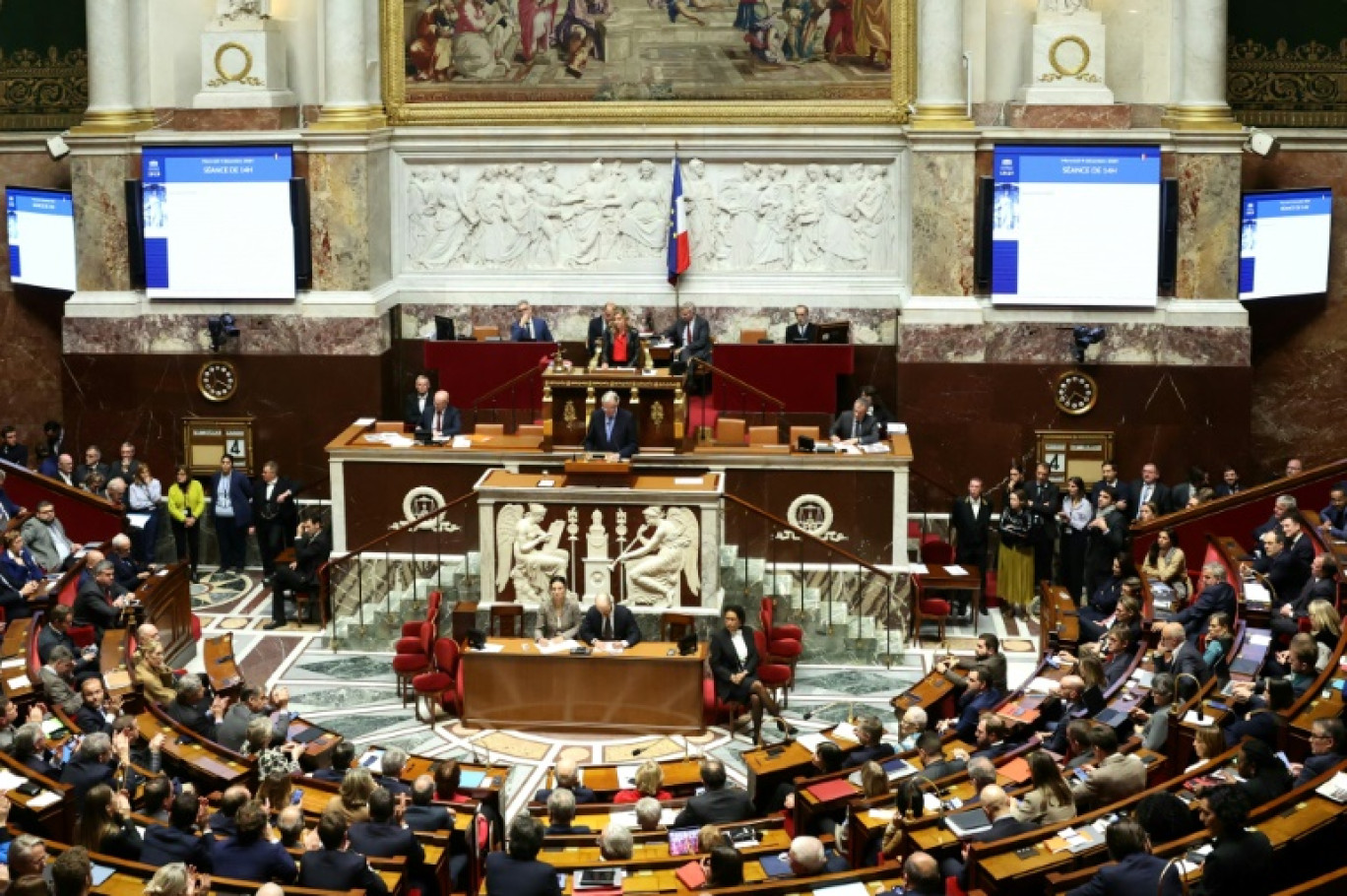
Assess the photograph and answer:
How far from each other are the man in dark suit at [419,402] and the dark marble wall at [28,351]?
5.88 meters

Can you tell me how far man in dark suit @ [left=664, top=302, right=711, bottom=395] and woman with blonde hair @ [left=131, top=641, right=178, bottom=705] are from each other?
7910 millimetres

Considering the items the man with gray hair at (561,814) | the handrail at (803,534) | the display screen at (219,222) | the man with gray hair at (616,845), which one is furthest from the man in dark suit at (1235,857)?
the display screen at (219,222)

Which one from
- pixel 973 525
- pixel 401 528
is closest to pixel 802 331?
pixel 973 525

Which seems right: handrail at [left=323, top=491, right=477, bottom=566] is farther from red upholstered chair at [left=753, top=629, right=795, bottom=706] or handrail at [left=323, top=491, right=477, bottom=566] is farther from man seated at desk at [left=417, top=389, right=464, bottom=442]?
red upholstered chair at [left=753, top=629, right=795, bottom=706]

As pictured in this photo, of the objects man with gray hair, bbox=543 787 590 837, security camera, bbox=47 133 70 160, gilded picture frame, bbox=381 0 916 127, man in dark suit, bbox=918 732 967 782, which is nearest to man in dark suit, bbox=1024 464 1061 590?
gilded picture frame, bbox=381 0 916 127

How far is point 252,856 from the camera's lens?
13.7 metres

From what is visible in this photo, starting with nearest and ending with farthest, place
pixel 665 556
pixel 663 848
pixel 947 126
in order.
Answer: pixel 663 848, pixel 665 556, pixel 947 126

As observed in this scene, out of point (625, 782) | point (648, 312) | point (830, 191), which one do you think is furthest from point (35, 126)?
point (625, 782)

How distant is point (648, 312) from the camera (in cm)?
2642

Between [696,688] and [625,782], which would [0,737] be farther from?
[696,688]

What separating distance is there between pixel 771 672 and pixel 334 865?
7264 mm

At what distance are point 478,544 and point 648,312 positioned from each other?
493 centimetres

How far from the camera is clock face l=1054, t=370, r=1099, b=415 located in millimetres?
24875

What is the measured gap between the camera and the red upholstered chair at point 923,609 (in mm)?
22328
